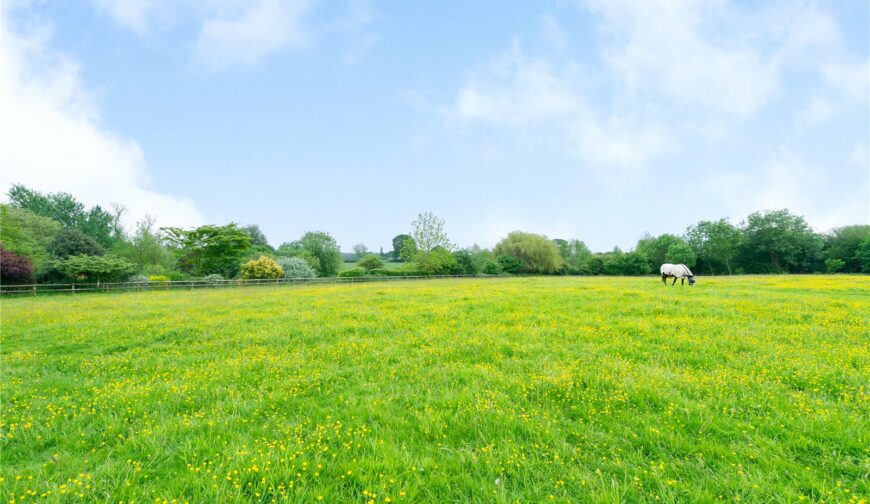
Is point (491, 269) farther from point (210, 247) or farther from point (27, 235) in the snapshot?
point (27, 235)

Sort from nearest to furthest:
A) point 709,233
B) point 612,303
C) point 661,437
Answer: point 661,437 < point 612,303 < point 709,233

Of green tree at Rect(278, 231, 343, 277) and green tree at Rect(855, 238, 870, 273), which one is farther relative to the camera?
green tree at Rect(278, 231, 343, 277)

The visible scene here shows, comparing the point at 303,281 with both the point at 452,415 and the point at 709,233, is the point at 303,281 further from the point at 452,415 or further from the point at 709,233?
the point at 709,233

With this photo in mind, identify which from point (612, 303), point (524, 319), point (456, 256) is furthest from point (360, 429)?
point (456, 256)

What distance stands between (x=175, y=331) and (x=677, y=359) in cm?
Result: 1192

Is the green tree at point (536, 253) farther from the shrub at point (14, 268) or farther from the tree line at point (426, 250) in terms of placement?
the shrub at point (14, 268)

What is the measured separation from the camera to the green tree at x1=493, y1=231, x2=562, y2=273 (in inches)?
2251

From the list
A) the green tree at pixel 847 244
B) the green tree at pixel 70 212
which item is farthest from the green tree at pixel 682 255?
the green tree at pixel 70 212

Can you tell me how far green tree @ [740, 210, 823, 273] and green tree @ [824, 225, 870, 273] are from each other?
108 inches

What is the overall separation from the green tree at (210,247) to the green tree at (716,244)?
269 ft

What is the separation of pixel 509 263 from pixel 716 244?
4304 cm

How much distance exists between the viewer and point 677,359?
5820 millimetres

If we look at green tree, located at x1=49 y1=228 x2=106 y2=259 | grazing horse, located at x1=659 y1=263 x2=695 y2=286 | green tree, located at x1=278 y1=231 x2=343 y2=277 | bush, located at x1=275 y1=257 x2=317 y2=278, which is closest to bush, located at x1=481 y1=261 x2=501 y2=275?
green tree, located at x1=278 y1=231 x2=343 y2=277

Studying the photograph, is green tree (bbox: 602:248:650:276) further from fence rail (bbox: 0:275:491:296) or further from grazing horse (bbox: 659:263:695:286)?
fence rail (bbox: 0:275:491:296)
